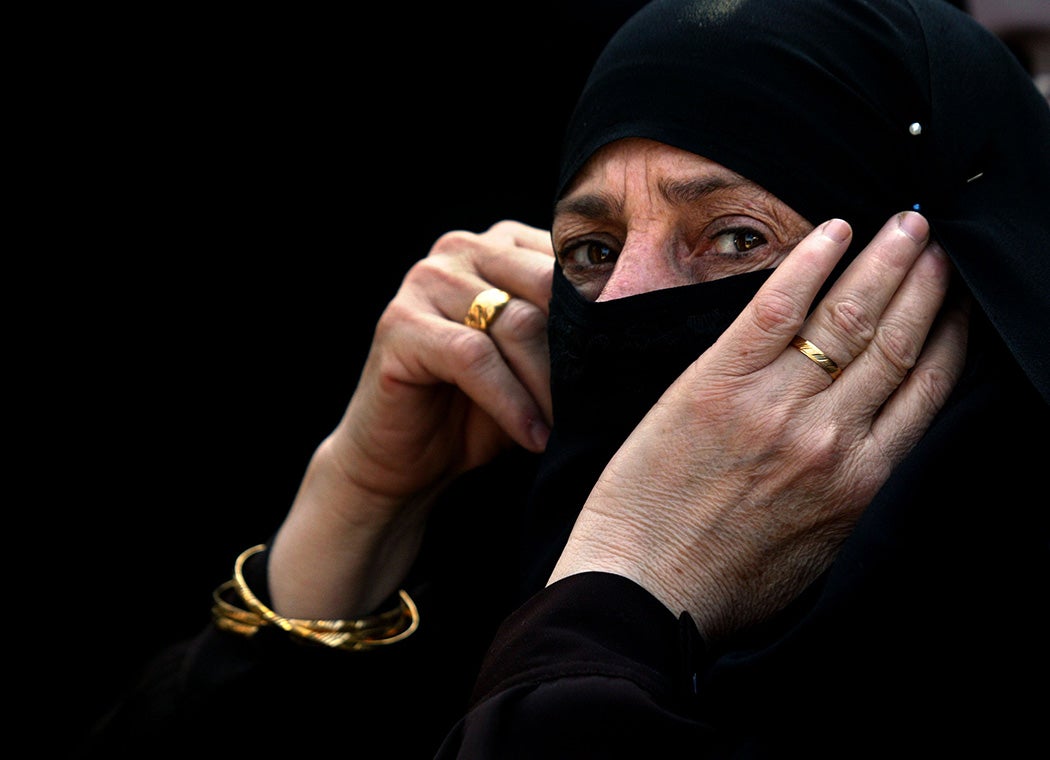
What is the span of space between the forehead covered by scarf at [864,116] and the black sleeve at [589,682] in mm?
708

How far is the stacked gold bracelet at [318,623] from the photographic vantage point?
2613 mm

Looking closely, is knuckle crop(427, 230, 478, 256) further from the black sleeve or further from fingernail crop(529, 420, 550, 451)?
the black sleeve

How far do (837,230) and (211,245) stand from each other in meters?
2.33

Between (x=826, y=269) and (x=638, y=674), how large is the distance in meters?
0.66

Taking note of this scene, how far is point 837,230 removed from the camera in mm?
1761

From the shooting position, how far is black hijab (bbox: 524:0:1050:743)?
1.54 metres

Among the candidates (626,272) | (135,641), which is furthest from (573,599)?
(135,641)

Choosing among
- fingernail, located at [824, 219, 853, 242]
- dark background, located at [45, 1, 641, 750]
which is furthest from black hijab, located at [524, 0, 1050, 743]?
dark background, located at [45, 1, 641, 750]

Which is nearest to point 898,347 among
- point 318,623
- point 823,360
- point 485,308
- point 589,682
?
point 823,360

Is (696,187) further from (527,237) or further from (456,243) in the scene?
(456,243)

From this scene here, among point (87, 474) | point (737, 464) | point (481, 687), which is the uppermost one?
point (737, 464)

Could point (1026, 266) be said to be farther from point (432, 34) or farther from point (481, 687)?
point (432, 34)

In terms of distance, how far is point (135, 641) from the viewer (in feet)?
11.3

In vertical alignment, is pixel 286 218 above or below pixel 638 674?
above
